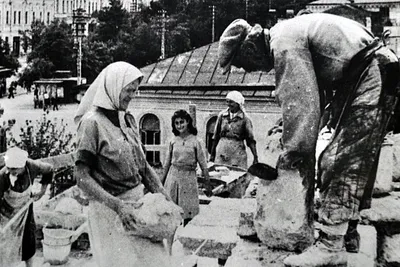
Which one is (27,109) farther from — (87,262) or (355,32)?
(355,32)

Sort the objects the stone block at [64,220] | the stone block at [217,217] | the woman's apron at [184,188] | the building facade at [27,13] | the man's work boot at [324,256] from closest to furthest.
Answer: the man's work boot at [324,256] → the stone block at [217,217] → the stone block at [64,220] → the woman's apron at [184,188] → the building facade at [27,13]

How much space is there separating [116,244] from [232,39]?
1604 millimetres

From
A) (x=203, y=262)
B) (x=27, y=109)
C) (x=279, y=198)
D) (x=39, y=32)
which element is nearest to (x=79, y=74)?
(x=39, y=32)

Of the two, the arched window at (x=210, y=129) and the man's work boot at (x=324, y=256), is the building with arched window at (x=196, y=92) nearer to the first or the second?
the arched window at (x=210, y=129)

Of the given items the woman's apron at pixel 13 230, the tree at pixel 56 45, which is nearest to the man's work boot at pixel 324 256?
the woman's apron at pixel 13 230

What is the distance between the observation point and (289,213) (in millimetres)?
4004

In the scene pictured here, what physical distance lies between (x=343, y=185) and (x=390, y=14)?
1154cm

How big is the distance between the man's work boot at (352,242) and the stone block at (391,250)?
187 mm

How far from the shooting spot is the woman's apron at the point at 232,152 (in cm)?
921

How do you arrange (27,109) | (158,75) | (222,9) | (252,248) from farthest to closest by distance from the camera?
(158,75) → (27,109) → (222,9) → (252,248)

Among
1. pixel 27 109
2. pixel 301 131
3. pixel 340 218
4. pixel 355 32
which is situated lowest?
pixel 27 109

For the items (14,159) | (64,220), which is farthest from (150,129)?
(14,159)

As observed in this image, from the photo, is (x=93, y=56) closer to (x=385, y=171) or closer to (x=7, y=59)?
(x=7, y=59)

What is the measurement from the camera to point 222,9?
13016 millimetres
